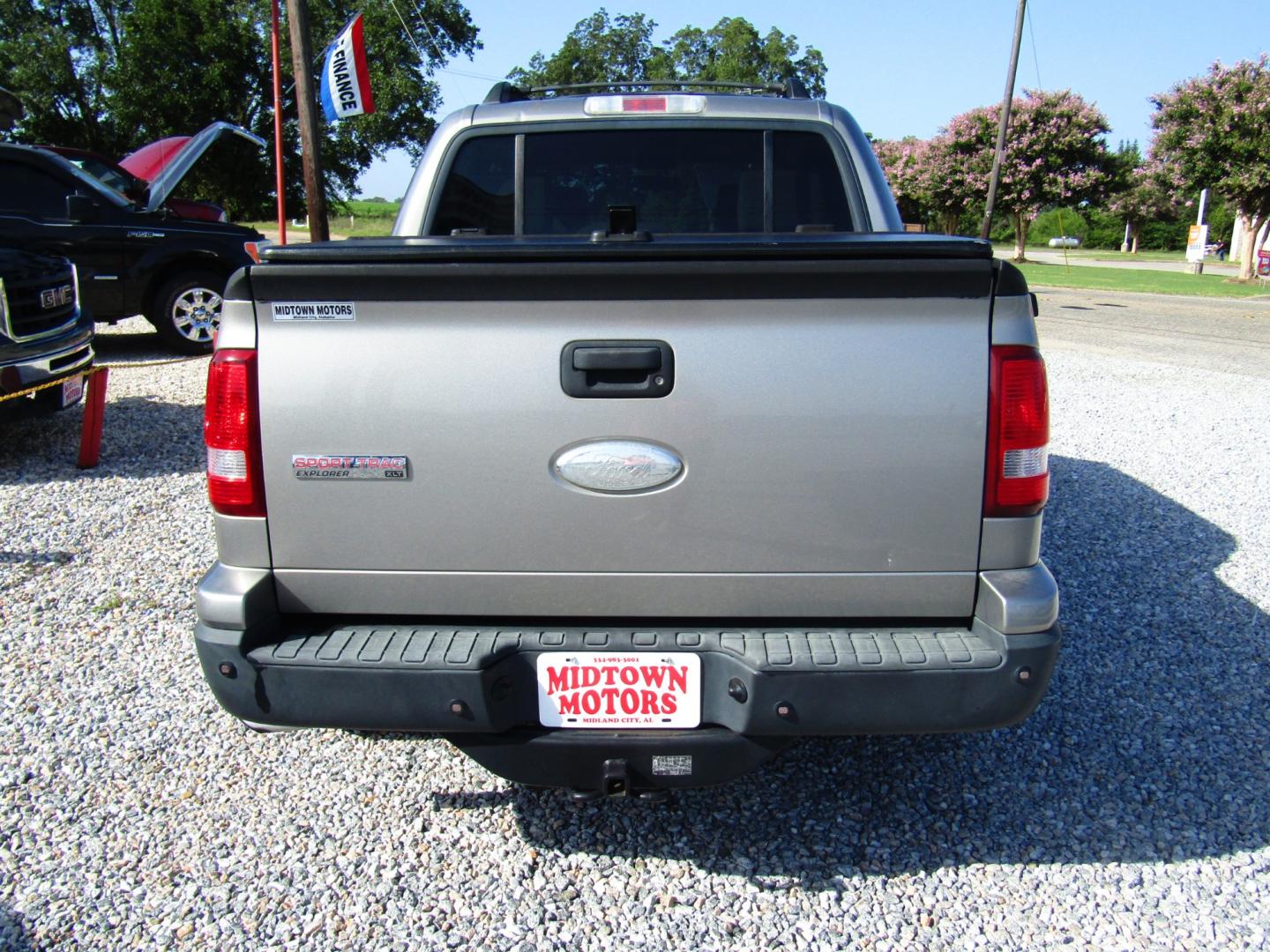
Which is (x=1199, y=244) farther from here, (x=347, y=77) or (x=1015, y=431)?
(x=1015, y=431)

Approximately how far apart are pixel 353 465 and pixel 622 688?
765 mm

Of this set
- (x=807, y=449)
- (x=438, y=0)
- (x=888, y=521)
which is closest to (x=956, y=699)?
(x=888, y=521)

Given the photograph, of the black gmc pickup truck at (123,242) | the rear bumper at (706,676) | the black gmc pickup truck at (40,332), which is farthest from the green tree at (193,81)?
the rear bumper at (706,676)

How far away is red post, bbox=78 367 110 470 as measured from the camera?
20.1ft

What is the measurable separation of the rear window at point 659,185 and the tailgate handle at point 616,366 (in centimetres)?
152

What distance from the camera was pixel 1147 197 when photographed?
49906mm

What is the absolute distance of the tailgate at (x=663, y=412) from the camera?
79.0 inches

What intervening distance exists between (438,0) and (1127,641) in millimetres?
39810

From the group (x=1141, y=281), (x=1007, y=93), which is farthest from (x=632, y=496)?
(x=1141, y=281)

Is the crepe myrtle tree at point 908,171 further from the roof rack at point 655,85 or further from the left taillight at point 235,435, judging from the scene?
the left taillight at point 235,435

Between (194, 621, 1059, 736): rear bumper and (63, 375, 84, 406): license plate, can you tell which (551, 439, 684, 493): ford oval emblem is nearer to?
(194, 621, 1059, 736): rear bumper

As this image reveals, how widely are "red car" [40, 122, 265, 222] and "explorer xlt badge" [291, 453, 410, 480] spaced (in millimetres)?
8734

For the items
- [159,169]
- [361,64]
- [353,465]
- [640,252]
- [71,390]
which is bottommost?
[71,390]

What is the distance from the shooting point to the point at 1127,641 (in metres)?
3.82
